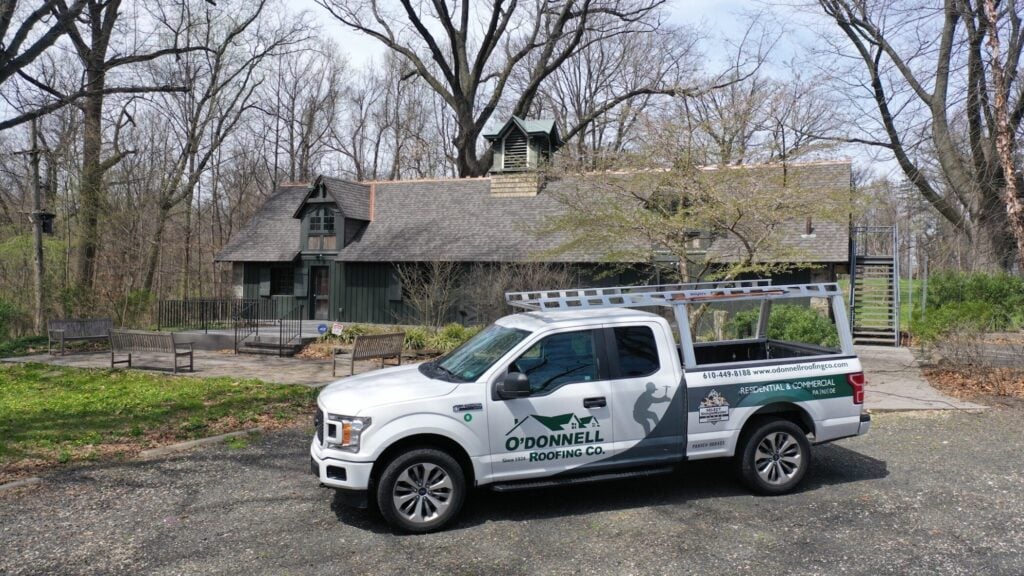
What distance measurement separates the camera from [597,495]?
20.1 feet

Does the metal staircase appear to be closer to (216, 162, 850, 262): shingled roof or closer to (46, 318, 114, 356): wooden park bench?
(216, 162, 850, 262): shingled roof

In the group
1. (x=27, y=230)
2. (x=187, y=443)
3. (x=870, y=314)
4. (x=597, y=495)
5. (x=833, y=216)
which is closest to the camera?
(x=597, y=495)

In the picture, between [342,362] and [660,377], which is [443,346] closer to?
[342,362]

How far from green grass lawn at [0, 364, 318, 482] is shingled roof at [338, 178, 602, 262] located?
36.8ft

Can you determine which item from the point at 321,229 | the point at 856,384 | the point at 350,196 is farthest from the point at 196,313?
the point at 856,384

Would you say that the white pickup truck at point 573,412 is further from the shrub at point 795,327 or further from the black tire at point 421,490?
the shrub at point 795,327

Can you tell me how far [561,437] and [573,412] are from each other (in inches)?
8.9

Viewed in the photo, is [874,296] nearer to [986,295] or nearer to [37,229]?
[986,295]

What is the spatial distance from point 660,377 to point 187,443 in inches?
220

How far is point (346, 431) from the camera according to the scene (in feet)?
17.0

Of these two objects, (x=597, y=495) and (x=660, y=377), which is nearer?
(x=660, y=377)

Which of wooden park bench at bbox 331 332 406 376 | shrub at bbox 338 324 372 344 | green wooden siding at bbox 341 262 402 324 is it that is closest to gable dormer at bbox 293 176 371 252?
green wooden siding at bbox 341 262 402 324

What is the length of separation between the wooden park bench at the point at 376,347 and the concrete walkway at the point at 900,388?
864 cm

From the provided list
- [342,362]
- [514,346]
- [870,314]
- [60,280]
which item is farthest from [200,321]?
[870,314]
